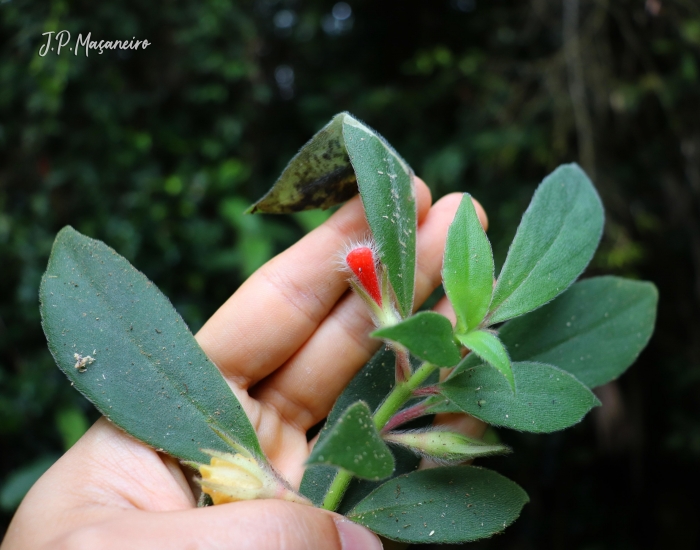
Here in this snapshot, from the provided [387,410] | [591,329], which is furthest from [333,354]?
[591,329]

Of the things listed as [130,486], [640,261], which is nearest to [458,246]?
[130,486]

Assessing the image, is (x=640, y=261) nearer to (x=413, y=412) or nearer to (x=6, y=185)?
(x=413, y=412)

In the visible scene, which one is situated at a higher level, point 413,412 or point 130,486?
point 130,486

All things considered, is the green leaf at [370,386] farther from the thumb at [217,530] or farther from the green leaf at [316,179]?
the green leaf at [316,179]

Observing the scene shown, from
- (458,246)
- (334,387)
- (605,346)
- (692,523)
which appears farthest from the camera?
(692,523)

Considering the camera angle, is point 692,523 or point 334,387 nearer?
point 334,387

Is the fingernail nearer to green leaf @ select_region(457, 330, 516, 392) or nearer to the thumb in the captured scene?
the thumb
